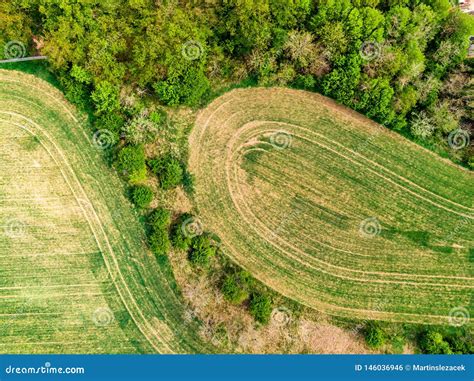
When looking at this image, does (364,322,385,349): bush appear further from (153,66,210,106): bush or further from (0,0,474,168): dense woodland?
(153,66,210,106): bush

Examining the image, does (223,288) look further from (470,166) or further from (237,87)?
(470,166)

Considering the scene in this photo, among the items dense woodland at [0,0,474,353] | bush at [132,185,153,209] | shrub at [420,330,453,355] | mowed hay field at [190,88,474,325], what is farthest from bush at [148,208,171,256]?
shrub at [420,330,453,355]

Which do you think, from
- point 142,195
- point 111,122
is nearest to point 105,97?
point 111,122

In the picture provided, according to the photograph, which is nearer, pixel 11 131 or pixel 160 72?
pixel 160 72

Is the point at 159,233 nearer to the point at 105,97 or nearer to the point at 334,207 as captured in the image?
the point at 105,97

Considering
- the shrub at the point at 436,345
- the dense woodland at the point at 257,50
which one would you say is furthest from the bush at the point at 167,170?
the shrub at the point at 436,345

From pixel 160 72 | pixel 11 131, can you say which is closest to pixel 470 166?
pixel 160 72
